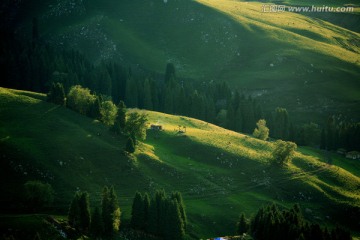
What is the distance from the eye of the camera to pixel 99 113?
460 ft

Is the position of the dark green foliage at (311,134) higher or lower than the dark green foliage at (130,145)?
lower

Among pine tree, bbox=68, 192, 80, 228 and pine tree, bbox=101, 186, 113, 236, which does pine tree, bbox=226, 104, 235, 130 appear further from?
pine tree, bbox=68, 192, 80, 228

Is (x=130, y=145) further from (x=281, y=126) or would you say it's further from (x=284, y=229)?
(x=281, y=126)

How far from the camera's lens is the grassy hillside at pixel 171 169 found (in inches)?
4313

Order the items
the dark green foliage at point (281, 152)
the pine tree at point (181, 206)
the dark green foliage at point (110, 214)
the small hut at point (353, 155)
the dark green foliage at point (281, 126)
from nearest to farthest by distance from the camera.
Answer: the dark green foliage at point (110, 214), the pine tree at point (181, 206), the dark green foliage at point (281, 152), the small hut at point (353, 155), the dark green foliage at point (281, 126)

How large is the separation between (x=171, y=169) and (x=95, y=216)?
35.1 metres

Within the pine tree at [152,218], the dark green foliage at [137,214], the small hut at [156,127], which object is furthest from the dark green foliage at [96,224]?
the small hut at [156,127]

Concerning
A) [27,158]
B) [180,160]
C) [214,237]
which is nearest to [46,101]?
[27,158]

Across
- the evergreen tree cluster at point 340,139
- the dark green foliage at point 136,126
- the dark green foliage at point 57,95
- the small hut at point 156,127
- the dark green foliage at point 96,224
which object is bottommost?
the dark green foliage at point 96,224

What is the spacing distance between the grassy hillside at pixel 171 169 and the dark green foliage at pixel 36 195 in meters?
3.61

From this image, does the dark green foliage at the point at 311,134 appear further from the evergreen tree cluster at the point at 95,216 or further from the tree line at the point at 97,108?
the evergreen tree cluster at the point at 95,216

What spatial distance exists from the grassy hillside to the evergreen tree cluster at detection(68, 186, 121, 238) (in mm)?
7427

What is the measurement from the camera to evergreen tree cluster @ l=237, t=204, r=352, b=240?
10131 centimetres

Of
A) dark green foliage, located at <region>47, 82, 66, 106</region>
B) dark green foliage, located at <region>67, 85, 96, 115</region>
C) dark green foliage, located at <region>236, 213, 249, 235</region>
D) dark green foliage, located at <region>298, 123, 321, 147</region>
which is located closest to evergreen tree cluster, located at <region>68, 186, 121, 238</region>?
dark green foliage, located at <region>236, 213, 249, 235</region>
